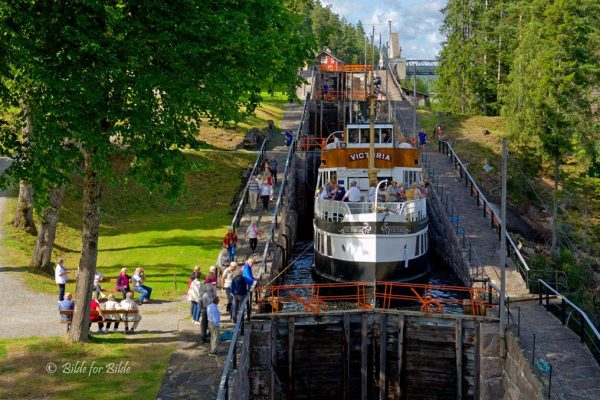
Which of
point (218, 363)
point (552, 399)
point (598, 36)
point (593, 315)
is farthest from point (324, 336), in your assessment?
point (598, 36)

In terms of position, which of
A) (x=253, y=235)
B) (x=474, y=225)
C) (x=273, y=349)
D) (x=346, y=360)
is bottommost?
(x=346, y=360)

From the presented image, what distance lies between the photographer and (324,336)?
22.2m

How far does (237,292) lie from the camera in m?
19.8

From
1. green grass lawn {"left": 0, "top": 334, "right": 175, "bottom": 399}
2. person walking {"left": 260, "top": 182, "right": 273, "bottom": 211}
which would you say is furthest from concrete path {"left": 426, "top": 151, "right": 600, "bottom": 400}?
green grass lawn {"left": 0, "top": 334, "right": 175, "bottom": 399}

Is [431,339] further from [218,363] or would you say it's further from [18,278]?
[18,278]

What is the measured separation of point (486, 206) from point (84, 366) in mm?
23011

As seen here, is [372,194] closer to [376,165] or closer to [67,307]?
[376,165]

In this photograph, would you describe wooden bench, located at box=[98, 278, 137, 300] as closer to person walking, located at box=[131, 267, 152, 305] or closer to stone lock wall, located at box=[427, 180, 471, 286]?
person walking, located at box=[131, 267, 152, 305]

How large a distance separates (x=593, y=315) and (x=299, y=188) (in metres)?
21.0

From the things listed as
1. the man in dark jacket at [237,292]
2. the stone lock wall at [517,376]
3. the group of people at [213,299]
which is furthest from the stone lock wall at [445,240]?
the man in dark jacket at [237,292]

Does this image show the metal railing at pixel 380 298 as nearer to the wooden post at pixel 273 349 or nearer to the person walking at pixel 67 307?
the wooden post at pixel 273 349

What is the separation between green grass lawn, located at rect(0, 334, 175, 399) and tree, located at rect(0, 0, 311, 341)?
84 centimetres

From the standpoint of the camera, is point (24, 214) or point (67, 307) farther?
point (24, 214)

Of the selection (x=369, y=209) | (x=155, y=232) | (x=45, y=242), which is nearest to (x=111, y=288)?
(x=45, y=242)
